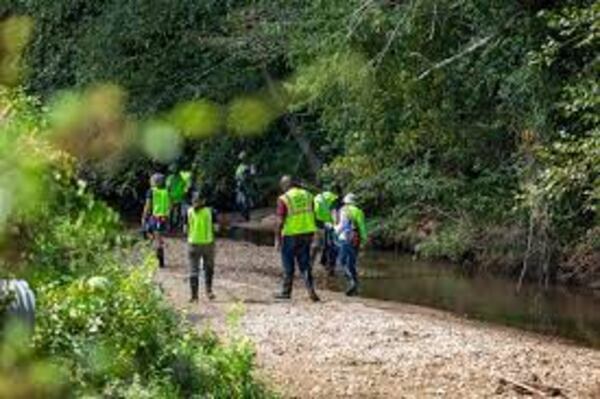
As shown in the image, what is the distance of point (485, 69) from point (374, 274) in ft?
16.2

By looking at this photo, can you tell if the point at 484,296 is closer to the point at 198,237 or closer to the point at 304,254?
the point at 304,254

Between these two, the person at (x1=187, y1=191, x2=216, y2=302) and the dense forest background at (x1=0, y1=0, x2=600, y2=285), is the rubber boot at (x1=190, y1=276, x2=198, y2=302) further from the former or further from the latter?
the dense forest background at (x1=0, y1=0, x2=600, y2=285)

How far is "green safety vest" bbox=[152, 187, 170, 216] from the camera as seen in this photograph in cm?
1977

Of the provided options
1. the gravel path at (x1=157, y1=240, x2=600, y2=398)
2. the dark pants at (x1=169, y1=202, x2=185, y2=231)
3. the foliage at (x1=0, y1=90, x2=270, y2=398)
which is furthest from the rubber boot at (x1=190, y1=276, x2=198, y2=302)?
the dark pants at (x1=169, y1=202, x2=185, y2=231)

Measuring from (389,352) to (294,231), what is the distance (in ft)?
12.5

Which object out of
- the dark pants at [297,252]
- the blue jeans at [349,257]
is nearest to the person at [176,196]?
the blue jeans at [349,257]

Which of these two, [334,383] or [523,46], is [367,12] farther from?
[334,383]

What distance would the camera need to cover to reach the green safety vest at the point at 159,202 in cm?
1977

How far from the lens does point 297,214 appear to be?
52.4ft

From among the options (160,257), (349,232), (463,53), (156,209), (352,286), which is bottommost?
(352,286)

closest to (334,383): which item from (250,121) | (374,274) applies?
(250,121)

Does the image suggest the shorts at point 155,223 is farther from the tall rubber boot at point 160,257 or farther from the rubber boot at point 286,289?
the rubber boot at point 286,289

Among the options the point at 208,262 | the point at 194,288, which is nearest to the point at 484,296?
the point at 208,262

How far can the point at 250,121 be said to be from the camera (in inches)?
108
